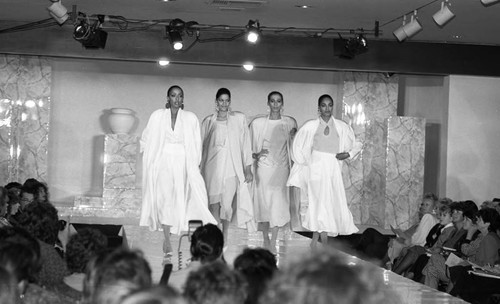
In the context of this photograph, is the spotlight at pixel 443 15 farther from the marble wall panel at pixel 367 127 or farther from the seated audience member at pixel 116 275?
the seated audience member at pixel 116 275

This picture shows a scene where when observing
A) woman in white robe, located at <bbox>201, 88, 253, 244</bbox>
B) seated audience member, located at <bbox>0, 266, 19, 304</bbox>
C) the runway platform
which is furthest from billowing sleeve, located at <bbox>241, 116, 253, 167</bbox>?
seated audience member, located at <bbox>0, 266, 19, 304</bbox>

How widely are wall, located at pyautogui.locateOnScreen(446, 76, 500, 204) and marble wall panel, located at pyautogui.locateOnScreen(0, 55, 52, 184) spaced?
535cm

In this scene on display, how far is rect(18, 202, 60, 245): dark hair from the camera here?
4383 millimetres

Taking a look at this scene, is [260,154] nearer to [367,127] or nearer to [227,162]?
[227,162]

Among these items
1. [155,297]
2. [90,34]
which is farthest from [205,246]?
[90,34]

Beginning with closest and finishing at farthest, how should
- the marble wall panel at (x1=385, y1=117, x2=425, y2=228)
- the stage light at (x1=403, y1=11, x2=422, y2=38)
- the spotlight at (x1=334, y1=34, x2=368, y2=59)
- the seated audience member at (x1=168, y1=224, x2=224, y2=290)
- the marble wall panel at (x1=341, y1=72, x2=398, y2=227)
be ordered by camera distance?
the seated audience member at (x1=168, y1=224, x2=224, y2=290), the stage light at (x1=403, y1=11, x2=422, y2=38), the spotlight at (x1=334, y1=34, x2=368, y2=59), the marble wall panel at (x1=385, y1=117, x2=425, y2=228), the marble wall panel at (x1=341, y1=72, x2=398, y2=227)

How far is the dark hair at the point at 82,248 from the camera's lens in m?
3.59

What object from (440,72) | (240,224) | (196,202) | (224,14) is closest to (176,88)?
(196,202)

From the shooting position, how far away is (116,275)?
6.66 ft

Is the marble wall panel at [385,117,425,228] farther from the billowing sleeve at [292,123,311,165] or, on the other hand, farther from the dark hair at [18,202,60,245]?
the dark hair at [18,202,60,245]

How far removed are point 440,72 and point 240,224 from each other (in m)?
4.46

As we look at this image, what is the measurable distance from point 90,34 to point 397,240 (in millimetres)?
4137

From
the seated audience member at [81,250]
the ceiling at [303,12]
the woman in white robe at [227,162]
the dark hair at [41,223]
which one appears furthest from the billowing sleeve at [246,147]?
the seated audience member at [81,250]

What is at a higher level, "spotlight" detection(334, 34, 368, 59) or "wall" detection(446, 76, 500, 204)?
"spotlight" detection(334, 34, 368, 59)
